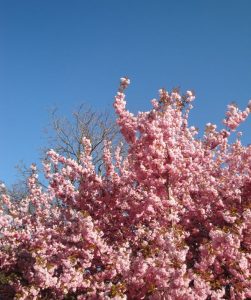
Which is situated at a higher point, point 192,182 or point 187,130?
point 187,130

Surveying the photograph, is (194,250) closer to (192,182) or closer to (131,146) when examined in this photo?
(192,182)

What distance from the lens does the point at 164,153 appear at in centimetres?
824

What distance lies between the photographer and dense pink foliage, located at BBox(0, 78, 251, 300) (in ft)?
22.1

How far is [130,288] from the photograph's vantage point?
22.6 ft

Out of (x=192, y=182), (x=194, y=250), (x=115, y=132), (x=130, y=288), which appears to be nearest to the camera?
(x=130, y=288)

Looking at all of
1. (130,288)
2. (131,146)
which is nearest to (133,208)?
(131,146)

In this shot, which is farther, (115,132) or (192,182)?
(115,132)

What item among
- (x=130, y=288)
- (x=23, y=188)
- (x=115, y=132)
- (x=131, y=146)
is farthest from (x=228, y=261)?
(x=23, y=188)

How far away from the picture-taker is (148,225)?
8.58 metres

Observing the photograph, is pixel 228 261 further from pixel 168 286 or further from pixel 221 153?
pixel 221 153

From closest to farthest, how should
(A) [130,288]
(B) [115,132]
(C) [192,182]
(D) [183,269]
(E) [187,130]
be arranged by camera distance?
(D) [183,269] < (A) [130,288] < (C) [192,182] < (E) [187,130] < (B) [115,132]

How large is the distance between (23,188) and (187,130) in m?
17.4

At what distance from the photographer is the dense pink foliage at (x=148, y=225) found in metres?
6.74

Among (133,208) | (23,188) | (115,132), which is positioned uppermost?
(115,132)
